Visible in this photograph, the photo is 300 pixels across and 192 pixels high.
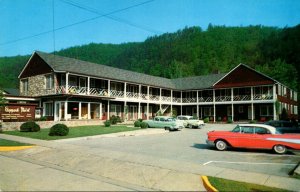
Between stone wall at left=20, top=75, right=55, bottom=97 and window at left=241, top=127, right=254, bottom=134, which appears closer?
window at left=241, top=127, right=254, bottom=134

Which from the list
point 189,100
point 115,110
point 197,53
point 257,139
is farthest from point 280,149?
point 197,53

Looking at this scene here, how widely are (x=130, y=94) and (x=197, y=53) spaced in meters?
79.0

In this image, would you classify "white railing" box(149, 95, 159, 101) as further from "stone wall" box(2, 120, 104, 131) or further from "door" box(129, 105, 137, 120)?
"stone wall" box(2, 120, 104, 131)

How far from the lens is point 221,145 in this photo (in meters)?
16.6

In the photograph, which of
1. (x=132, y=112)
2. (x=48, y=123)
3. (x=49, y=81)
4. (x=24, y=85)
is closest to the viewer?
(x=48, y=123)

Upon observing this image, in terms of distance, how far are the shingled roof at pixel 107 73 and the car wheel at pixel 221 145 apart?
76.0 feet

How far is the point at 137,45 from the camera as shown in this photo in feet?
446

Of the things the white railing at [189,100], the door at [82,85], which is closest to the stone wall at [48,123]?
the door at [82,85]

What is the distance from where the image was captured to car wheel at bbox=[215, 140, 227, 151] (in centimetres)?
1655

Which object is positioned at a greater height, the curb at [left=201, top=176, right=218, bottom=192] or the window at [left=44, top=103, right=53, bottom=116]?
the window at [left=44, top=103, right=53, bottom=116]

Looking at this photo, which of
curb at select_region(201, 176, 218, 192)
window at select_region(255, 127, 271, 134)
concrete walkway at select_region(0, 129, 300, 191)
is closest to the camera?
curb at select_region(201, 176, 218, 192)

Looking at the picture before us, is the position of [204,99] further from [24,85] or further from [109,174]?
[109,174]

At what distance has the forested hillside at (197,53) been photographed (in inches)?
3738

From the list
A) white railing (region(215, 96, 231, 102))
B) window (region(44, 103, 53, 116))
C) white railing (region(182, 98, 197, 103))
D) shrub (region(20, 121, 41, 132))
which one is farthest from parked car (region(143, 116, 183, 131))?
white railing (region(182, 98, 197, 103))
